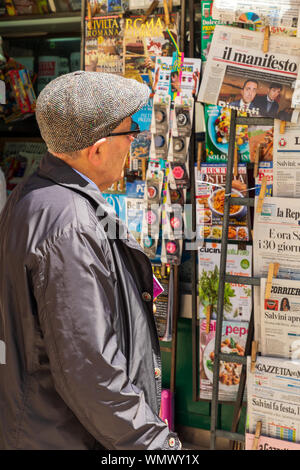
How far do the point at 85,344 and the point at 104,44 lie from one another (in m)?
2.26

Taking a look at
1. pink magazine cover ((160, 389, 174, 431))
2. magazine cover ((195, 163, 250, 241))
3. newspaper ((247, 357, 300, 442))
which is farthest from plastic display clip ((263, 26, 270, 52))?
pink magazine cover ((160, 389, 174, 431))

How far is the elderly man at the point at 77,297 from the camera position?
1.18 meters

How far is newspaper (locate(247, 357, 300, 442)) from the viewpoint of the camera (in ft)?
7.18

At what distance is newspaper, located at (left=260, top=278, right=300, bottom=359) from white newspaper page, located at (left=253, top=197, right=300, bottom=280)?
0.06 m

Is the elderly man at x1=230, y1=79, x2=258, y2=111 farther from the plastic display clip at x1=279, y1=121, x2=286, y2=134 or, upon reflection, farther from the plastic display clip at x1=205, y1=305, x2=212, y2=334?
the plastic display clip at x1=205, y1=305, x2=212, y2=334

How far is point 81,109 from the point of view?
1.29m

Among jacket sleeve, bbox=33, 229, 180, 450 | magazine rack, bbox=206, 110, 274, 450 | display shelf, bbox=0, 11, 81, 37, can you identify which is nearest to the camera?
jacket sleeve, bbox=33, 229, 180, 450

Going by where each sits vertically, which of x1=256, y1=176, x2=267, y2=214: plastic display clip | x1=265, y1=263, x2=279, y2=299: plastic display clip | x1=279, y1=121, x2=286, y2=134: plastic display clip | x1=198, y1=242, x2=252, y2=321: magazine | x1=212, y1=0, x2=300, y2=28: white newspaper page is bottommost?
x1=198, y1=242, x2=252, y2=321: magazine

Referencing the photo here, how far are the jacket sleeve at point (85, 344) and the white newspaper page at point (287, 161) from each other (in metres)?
1.21

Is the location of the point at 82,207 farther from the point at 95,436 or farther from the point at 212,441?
the point at 212,441

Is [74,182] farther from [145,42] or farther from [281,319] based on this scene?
[145,42]

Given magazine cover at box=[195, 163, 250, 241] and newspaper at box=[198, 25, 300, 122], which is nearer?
newspaper at box=[198, 25, 300, 122]

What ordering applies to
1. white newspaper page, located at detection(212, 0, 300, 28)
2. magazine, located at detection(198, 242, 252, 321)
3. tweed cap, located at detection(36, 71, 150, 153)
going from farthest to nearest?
magazine, located at detection(198, 242, 252, 321) → white newspaper page, located at detection(212, 0, 300, 28) → tweed cap, located at detection(36, 71, 150, 153)

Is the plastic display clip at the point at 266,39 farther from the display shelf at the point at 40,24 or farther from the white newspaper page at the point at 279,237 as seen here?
the display shelf at the point at 40,24
